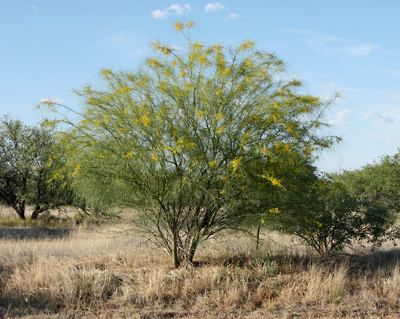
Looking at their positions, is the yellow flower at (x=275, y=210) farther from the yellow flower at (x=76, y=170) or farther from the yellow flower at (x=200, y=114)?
the yellow flower at (x=76, y=170)

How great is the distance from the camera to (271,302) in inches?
403

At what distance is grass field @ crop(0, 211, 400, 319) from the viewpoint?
9.70 metres

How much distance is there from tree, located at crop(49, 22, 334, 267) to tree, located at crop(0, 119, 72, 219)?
1603cm

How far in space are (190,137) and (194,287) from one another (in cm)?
302

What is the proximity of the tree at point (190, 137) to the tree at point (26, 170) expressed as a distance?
631 inches

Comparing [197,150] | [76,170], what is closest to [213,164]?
[197,150]

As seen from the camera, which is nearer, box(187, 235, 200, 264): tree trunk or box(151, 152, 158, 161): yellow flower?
box(151, 152, 158, 161): yellow flower

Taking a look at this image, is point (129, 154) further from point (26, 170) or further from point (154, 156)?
point (26, 170)

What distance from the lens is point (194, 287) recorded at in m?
10.7

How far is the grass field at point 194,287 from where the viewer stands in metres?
9.70

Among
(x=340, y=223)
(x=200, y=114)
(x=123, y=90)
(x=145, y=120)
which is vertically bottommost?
(x=340, y=223)

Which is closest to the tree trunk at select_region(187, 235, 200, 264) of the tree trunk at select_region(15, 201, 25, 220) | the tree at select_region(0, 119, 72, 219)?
the tree at select_region(0, 119, 72, 219)

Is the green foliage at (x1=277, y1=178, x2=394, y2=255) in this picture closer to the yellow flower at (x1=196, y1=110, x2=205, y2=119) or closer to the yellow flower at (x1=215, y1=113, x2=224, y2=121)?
the yellow flower at (x1=215, y1=113, x2=224, y2=121)

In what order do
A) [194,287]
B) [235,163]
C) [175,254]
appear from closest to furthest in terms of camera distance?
[235,163] → [194,287] → [175,254]
